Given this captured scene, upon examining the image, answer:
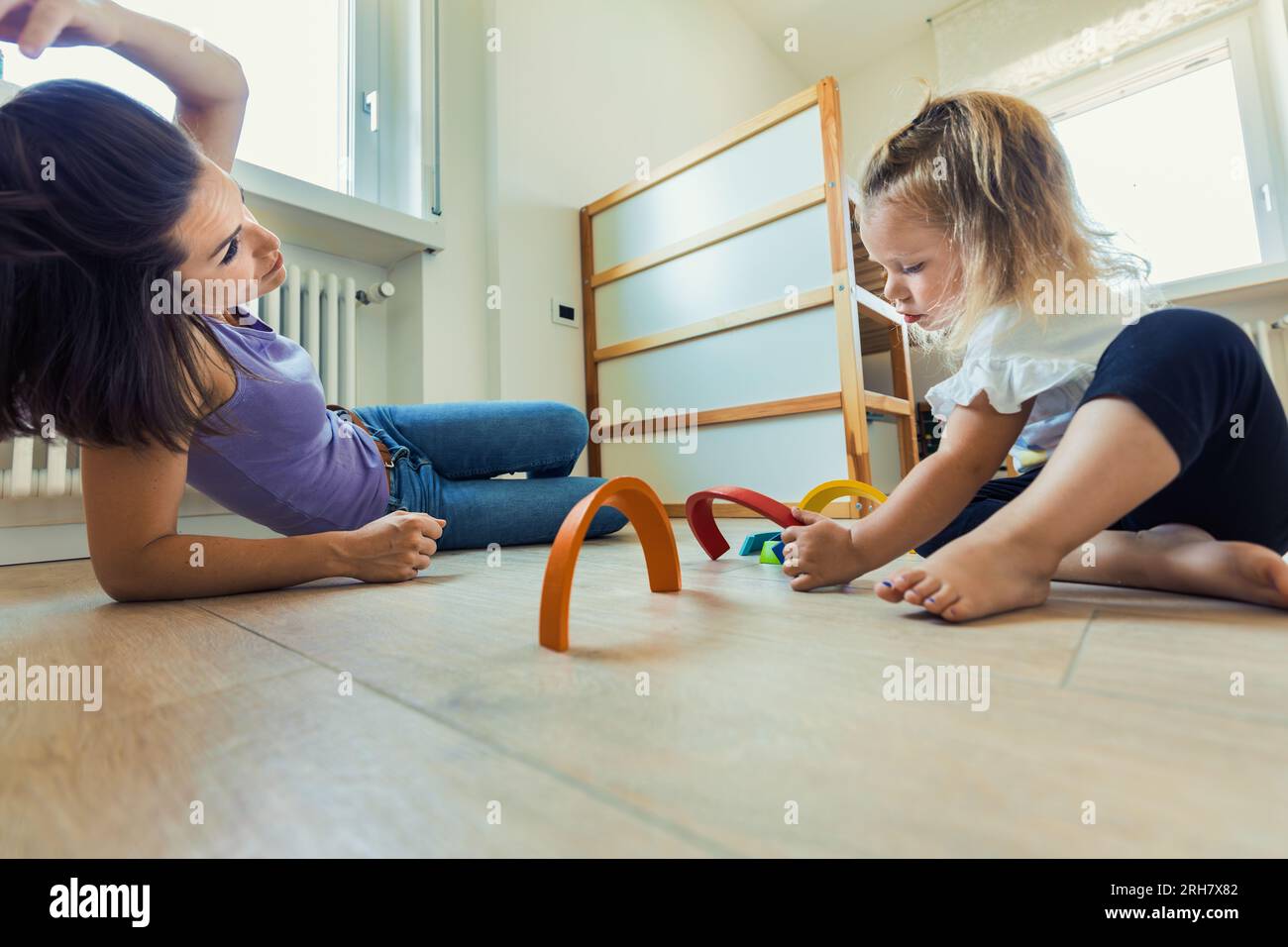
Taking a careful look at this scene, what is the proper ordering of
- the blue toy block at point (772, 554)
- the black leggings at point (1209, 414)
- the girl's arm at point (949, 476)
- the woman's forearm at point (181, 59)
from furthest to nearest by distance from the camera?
the blue toy block at point (772, 554), the woman's forearm at point (181, 59), the girl's arm at point (949, 476), the black leggings at point (1209, 414)

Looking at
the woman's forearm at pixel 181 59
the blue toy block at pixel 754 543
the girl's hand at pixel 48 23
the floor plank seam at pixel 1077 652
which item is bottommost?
the floor plank seam at pixel 1077 652

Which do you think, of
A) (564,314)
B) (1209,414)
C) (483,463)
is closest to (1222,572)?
(1209,414)

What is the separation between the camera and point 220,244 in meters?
0.63

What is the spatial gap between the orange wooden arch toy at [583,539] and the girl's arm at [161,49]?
1.90 feet

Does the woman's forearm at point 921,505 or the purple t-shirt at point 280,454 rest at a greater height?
the purple t-shirt at point 280,454

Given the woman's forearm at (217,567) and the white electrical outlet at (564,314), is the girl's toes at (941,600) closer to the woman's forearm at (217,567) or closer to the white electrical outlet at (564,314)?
the woman's forearm at (217,567)

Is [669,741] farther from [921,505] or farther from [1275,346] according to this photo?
[1275,346]

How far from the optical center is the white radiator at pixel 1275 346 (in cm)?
202

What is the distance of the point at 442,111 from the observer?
1795mm

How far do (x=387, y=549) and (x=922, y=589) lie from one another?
0.56 meters

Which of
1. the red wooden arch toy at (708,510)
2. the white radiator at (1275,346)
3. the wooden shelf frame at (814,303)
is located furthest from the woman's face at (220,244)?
the white radiator at (1275,346)

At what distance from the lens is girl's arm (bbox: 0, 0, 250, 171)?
0.54 meters

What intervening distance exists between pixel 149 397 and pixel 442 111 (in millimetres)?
1556
